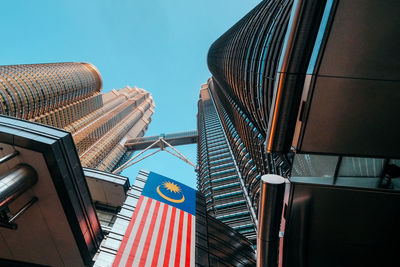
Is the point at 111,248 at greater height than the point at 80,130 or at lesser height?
lesser

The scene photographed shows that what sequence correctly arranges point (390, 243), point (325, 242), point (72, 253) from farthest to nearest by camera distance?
point (72, 253)
point (325, 242)
point (390, 243)

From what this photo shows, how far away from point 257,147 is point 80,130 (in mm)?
115958

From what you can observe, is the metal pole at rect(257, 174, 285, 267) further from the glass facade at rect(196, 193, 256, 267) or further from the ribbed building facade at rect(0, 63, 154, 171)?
the ribbed building facade at rect(0, 63, 154, 171)

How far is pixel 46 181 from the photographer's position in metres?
10.1

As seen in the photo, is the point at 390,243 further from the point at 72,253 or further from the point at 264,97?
the point at 264,97

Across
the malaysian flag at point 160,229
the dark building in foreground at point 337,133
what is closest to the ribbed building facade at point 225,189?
the malaysian flag at point 160,229

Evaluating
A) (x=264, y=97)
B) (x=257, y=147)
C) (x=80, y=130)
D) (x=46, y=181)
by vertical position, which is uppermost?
(x=80, y=130)

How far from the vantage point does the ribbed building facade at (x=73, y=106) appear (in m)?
81.8

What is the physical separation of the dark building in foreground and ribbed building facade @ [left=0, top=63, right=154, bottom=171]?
302 ft

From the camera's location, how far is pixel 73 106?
124375 millimetres

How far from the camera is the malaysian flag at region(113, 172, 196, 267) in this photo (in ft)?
32.8

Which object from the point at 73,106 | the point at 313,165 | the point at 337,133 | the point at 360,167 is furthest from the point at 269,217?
the point at 73,106

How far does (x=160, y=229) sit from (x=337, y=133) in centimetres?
1004

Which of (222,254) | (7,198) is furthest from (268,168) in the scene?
(7,198)
